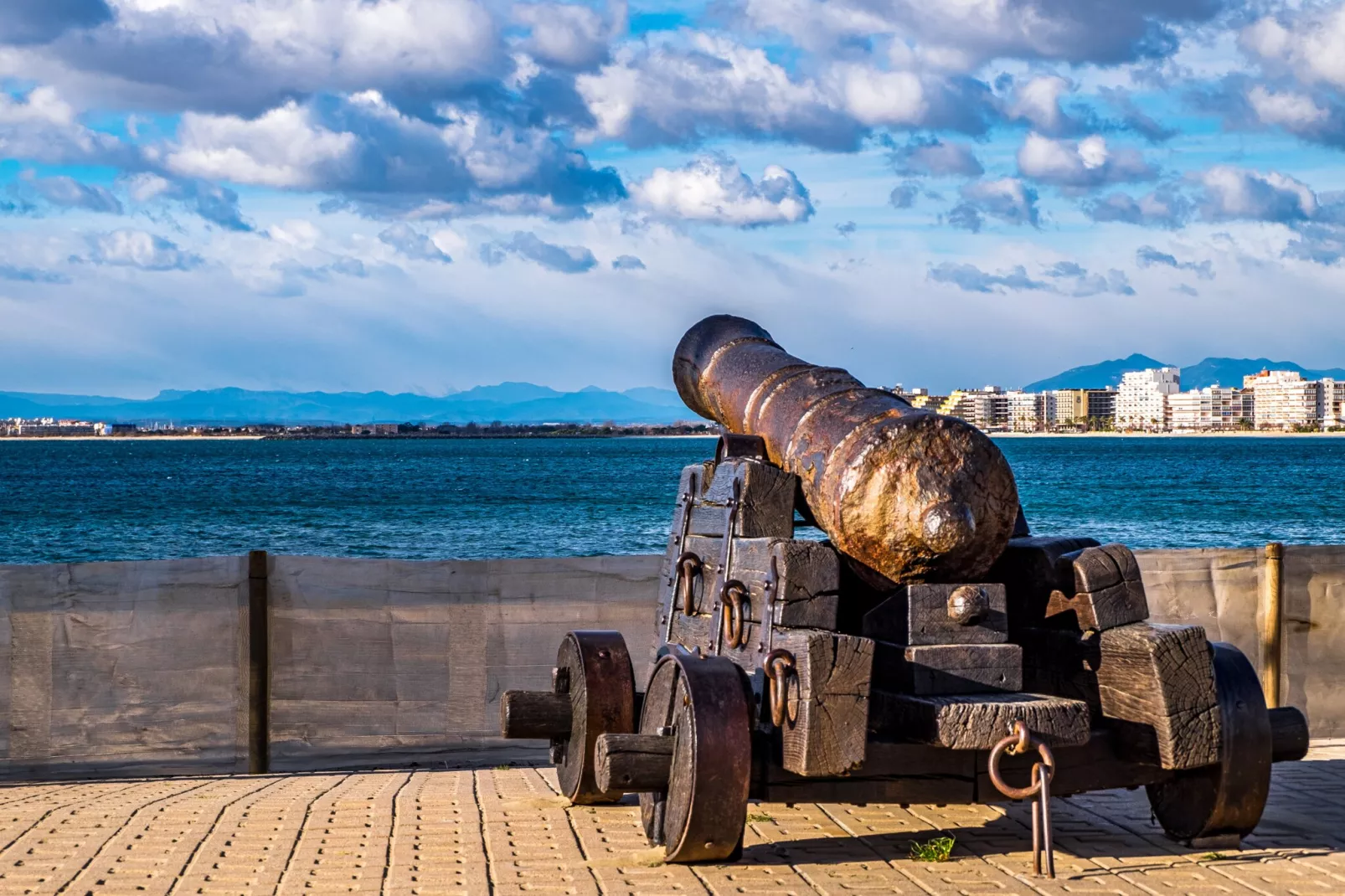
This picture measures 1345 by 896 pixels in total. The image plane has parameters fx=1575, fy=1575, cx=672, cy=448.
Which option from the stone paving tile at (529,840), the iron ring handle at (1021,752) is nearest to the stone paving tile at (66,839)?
the stone paving tile at (529,840)

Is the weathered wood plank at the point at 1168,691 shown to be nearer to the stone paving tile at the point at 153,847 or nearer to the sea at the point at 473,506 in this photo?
the stone paving tile at the point at 153,847

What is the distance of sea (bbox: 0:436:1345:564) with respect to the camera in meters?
42.6

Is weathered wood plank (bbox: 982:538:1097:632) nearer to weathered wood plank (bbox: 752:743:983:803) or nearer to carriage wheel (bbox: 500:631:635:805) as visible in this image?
weathered wood plank (bbox: 752:743:983:803)

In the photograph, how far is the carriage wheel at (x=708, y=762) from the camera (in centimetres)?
509

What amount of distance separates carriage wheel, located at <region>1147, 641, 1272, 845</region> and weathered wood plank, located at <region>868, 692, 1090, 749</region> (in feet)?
2.01

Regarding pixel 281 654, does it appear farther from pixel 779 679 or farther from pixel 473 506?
pixel 473 506

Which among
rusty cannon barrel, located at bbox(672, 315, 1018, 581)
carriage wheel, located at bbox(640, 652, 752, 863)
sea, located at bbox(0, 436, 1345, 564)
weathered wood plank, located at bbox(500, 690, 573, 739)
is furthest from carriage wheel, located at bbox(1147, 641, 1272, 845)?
sea, located at bbox(0, 436, 1345, 564)

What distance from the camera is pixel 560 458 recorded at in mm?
118188

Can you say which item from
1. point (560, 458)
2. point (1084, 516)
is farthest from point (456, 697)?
point (560, 458)

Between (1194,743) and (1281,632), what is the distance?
4.22 m

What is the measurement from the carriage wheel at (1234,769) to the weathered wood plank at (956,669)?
77cm

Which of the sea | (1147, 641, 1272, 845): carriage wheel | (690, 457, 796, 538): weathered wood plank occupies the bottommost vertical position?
the sea

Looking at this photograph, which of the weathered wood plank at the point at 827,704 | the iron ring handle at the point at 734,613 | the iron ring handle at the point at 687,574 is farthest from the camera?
the iron ring handle at the point at 687,574

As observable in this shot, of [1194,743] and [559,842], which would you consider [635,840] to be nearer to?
[559,842]
